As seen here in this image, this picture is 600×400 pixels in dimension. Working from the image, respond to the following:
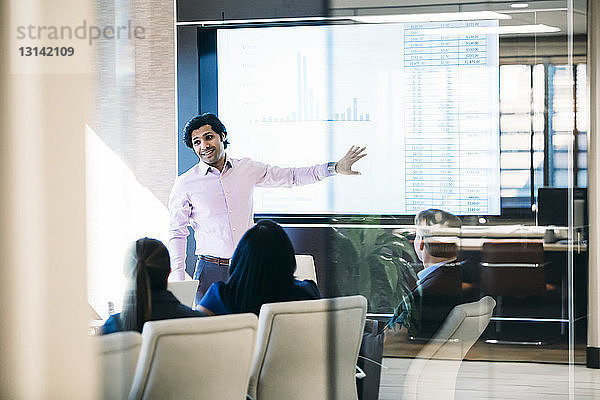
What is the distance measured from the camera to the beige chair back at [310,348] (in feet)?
6.50

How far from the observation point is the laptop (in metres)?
1.90

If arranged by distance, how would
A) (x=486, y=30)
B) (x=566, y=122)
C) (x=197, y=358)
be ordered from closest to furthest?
(x=197, y=358) < (x=486, y=30) < (x=566, y=122)

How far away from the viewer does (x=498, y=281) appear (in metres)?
2.07

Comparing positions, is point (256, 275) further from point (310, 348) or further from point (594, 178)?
point (594, 178)

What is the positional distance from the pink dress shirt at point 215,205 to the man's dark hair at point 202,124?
0.26ft

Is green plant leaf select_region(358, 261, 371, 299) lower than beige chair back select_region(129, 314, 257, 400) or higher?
higher

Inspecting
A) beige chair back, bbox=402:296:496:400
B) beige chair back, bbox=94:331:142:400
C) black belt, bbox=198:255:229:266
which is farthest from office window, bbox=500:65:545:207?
beige chair back, bbox=94:331:142:400

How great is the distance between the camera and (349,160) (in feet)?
6.51

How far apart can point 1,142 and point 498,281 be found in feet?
5.22

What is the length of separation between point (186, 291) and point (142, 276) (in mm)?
207

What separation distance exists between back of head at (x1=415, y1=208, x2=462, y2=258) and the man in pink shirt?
1.36 feet

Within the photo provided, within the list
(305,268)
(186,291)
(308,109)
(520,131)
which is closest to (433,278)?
→ (305,268)

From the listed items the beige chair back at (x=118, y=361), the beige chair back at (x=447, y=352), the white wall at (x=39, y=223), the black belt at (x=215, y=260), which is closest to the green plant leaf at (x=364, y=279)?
the beige chair back at (x=447, y=352)

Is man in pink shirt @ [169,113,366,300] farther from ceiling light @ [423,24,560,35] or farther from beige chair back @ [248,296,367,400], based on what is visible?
ceiling light @ [423,24,560,35]
